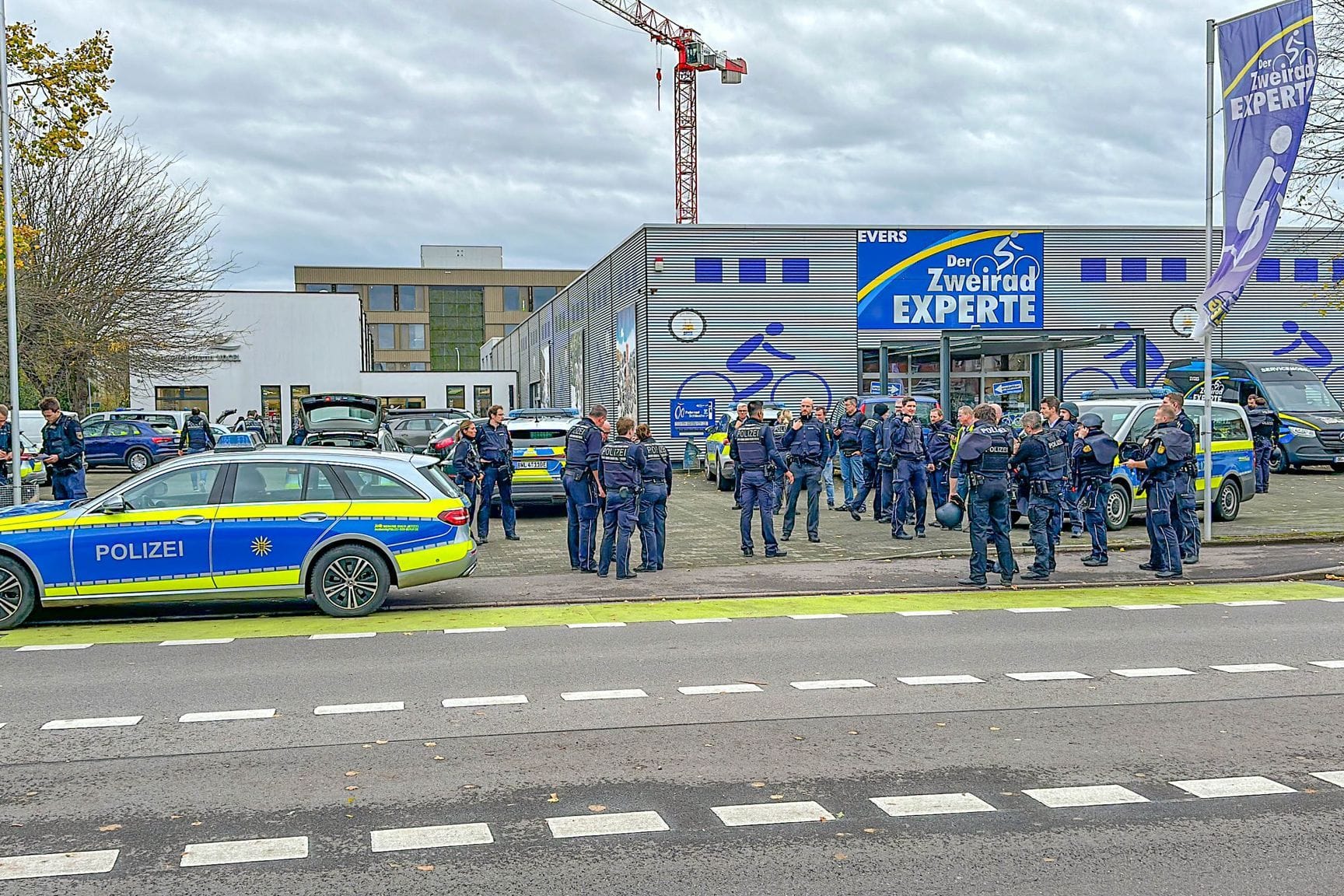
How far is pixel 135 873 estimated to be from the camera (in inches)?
189

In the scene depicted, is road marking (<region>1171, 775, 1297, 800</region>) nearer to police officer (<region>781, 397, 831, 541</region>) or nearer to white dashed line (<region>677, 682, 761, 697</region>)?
white dashed line (<region>677, 682, 761, 697</region>)

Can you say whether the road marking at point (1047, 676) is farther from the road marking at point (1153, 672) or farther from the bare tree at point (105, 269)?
the bare tree at point (105, 269)

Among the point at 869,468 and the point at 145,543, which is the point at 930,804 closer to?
the point at 145,543

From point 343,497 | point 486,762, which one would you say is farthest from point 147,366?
point 486,762

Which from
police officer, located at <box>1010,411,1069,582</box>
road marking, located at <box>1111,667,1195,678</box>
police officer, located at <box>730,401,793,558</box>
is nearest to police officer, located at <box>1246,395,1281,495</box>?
police officer, located at <box>1010,411,1069,582</box>

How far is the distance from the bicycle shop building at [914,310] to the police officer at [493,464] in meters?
15.3

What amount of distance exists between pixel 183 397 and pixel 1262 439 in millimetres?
43474

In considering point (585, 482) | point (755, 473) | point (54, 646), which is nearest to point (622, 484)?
point (585, 482)

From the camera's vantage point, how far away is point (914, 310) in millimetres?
33438

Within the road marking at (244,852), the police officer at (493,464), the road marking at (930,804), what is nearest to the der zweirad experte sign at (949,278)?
the police officer at (493,464)

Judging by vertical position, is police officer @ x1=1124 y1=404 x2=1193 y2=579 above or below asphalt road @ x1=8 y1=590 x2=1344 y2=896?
above

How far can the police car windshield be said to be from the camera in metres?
28.6

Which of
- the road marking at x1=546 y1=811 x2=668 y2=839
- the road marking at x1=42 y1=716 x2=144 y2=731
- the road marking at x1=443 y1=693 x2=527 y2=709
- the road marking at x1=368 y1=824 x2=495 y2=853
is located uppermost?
the road marking at x1=368 y1=824 x2=495 y2=853

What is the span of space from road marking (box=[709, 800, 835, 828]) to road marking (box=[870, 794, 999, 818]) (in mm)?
288
